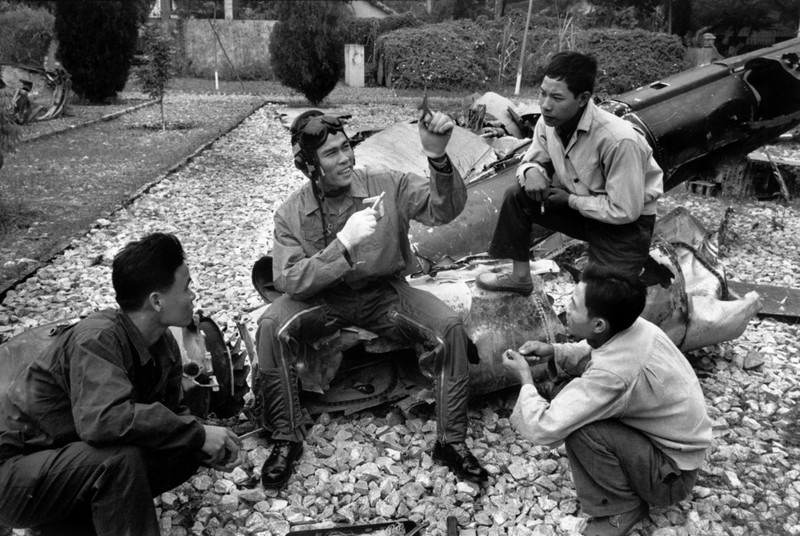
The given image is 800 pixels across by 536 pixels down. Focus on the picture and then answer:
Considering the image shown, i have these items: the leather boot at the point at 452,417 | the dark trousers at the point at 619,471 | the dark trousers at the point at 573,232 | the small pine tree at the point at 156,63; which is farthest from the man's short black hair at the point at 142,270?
the small pine tree at the point at 156,63

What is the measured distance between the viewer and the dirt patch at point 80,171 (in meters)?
6.91

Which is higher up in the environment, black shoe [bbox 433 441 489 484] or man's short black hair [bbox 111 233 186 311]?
man's short black hair [bbox 111 233 186 311]

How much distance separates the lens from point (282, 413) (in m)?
3.41

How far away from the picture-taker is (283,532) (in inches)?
118

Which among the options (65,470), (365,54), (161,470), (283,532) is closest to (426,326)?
(283,532)

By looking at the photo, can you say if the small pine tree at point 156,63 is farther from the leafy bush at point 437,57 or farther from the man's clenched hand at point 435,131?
the man's clenched hand at point 435,131

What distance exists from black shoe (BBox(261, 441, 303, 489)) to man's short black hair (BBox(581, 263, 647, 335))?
1.61 meters

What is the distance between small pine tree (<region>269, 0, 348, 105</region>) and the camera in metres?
18.8

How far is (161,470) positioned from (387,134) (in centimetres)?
590

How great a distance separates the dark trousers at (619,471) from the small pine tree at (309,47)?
681 inches

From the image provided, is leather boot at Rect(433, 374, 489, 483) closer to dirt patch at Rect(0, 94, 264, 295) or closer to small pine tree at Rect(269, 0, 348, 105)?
dirt patch at Rect(0, 94, 264, 295)

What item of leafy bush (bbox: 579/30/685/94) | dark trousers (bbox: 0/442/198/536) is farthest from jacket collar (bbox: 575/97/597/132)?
leafy bush (bbox: 579/30/685/94)

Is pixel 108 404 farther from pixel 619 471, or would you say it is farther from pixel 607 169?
pixel 607 169

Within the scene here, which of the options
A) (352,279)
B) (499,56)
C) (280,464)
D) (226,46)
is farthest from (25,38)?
(280,464)
